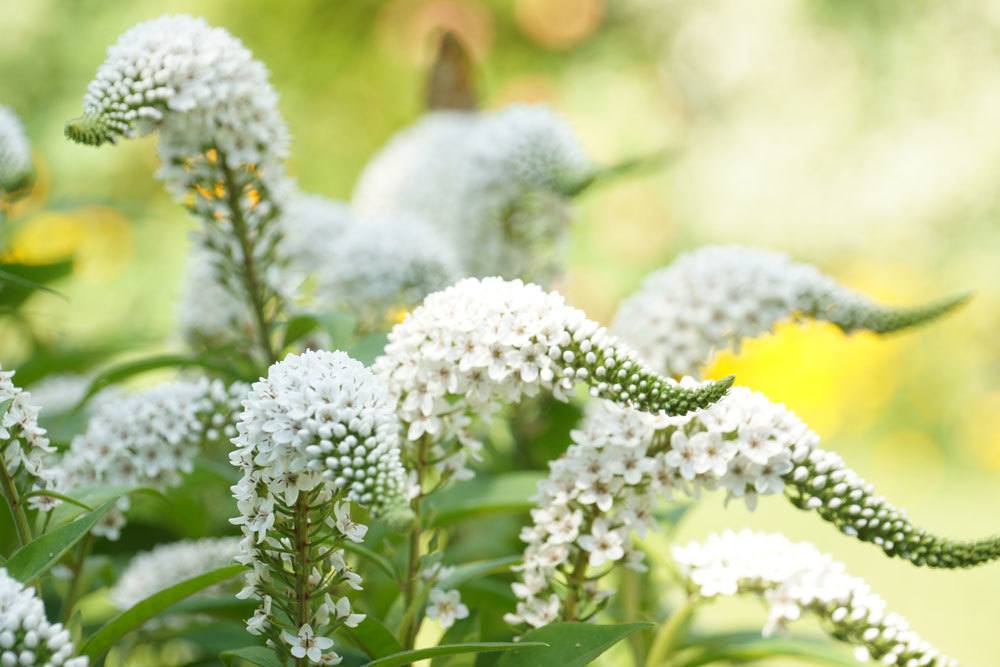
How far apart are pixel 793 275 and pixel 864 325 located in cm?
9

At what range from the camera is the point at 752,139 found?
5.51 metres

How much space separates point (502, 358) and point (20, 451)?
0.37 metres

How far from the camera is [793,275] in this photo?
1.23 meters

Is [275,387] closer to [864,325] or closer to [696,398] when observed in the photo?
[696,398]

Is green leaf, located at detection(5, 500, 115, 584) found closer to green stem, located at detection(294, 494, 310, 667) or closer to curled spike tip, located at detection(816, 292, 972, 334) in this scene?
green stem, located at detection(294, 494, 310, 667)

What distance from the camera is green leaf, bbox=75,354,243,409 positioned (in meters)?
1.22

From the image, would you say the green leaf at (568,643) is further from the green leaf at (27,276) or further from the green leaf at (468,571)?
the green leaf at (27,276)

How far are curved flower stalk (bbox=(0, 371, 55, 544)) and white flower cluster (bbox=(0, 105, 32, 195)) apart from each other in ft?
1.21

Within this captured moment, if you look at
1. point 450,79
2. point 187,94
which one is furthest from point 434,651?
point 450,79

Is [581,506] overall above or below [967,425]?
below

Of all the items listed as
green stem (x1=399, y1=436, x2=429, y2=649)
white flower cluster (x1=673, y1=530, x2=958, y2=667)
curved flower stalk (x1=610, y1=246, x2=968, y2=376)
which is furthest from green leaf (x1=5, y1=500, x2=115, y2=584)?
curved flower stalk (x1=610, y1=246, x2=968, y2=376)

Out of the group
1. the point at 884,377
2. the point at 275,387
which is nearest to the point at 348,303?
the point at 275,387

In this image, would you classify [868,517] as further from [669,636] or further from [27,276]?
[27,276]

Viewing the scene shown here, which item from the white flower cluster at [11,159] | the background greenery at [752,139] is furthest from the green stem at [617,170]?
the background greenery at [752,139]
